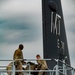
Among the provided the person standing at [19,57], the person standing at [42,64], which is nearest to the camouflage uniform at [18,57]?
the person standing at [19,57]

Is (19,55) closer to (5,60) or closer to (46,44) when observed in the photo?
(5,60)

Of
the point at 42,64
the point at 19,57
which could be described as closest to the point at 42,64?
the point at 42,64

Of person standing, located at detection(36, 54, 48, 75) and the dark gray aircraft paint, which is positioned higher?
the dark gray aircraft paint

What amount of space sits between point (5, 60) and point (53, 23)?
105 inches

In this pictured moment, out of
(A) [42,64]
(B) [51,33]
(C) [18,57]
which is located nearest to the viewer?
(A) [42,64]

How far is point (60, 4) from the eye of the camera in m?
15.6

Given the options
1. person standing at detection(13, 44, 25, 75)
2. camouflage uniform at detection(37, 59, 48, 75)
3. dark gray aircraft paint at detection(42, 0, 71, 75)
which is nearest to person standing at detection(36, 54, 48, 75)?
camouflage uniform at detection(37, 59, 48, 75)

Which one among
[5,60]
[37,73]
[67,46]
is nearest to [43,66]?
[37,73]

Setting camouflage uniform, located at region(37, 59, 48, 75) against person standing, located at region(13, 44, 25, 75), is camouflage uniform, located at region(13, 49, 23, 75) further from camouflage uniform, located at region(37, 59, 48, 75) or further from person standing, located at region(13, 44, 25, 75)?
camouflage uniform, located at region(37, 59, 48, 75)

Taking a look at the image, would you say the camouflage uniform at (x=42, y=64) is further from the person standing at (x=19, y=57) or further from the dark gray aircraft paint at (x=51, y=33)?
the dark gray aircraft paint at (x=51, y=33)

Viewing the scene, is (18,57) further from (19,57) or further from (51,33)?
(51,33)

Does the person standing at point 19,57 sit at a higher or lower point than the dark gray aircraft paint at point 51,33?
lower

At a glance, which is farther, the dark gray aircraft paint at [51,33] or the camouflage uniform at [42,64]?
the dark gray aircraft paint at [51,33]

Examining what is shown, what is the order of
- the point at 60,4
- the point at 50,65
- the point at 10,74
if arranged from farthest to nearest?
1. the point at 60,4
2. the point at 50,65
3. the point at 10,74
